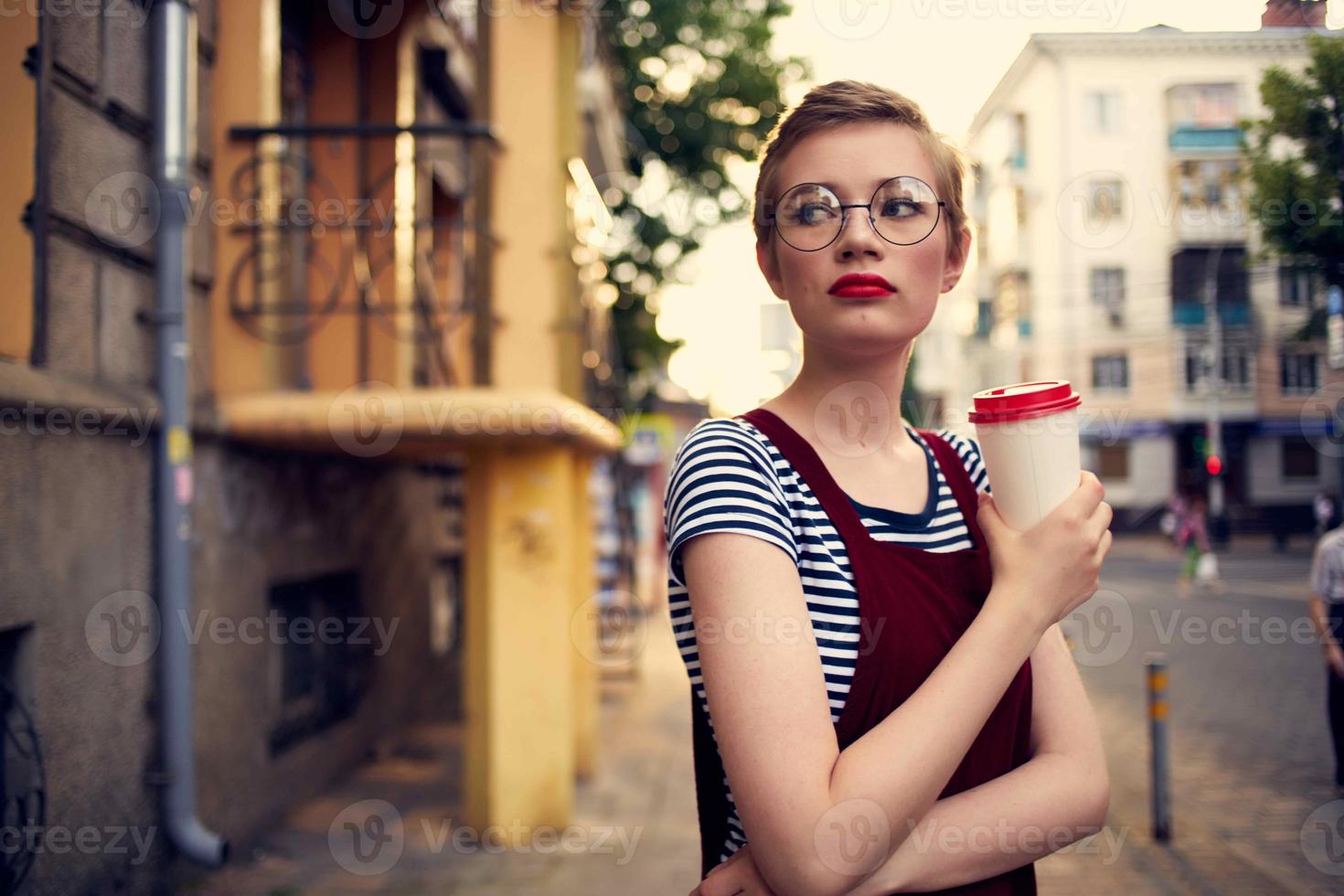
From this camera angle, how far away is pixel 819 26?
3260 mm

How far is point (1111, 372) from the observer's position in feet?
9.87

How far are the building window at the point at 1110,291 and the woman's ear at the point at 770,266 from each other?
1.74 meters

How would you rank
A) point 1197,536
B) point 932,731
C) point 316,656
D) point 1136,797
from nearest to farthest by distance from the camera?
point 932,731, point 1197,536, point 1136,797, point 316,656

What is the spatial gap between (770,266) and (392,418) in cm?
425

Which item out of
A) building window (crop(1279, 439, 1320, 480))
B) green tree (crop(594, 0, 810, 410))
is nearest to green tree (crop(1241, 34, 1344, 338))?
building window (crop(1279, 439, 1320, 480))

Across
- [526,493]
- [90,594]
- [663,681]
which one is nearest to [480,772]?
[526,493]

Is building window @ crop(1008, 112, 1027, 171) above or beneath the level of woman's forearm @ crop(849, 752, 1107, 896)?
above

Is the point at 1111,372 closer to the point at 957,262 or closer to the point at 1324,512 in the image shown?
the point at 1324,512

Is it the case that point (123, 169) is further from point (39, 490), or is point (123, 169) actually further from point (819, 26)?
point (819, 26)

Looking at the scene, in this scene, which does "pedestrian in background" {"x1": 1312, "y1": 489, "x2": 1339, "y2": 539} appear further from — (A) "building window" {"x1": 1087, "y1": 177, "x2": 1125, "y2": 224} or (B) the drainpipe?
(B) the drainpipe

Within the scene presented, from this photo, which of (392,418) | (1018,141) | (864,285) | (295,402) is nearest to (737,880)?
(864,285)

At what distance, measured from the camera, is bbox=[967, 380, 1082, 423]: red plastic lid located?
1175 millimetres

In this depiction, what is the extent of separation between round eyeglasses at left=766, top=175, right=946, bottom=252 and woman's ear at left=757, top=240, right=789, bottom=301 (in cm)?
7

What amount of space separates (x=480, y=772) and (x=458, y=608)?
529cm
